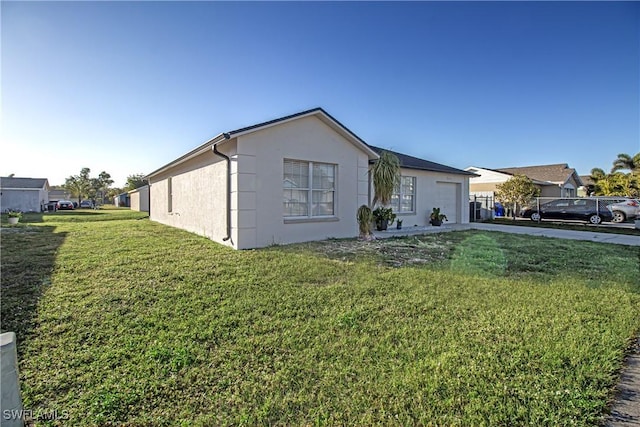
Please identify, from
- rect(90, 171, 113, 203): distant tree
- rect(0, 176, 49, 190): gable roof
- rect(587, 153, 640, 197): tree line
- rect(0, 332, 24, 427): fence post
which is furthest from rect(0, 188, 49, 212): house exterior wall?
rect(587, 153, 640, 197): tree line

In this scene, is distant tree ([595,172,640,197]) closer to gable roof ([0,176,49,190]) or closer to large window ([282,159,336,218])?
large window ([282,159,336,218])

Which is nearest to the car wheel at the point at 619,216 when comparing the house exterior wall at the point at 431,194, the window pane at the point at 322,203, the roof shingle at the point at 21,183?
the house exterior wall at the point at 431,194

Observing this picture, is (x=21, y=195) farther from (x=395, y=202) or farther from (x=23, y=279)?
(x=395, y=202)

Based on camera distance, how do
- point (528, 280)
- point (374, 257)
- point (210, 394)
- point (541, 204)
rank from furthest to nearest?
point (541, 204), point (374, 257), point (528, 280), point (210, 394)

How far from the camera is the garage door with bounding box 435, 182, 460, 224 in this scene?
52.5 ft

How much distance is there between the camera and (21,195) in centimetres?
2978

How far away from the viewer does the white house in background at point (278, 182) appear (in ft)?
26.8

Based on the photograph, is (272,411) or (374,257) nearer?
(272,411)

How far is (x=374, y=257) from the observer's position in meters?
7.39

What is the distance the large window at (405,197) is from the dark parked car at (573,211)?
35.8ft

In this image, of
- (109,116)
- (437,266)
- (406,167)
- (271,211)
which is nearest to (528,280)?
(437,266)

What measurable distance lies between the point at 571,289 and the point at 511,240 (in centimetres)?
625

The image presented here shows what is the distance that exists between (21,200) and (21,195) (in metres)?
0.50

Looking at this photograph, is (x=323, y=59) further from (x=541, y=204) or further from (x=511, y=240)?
(x=541, y=204)
